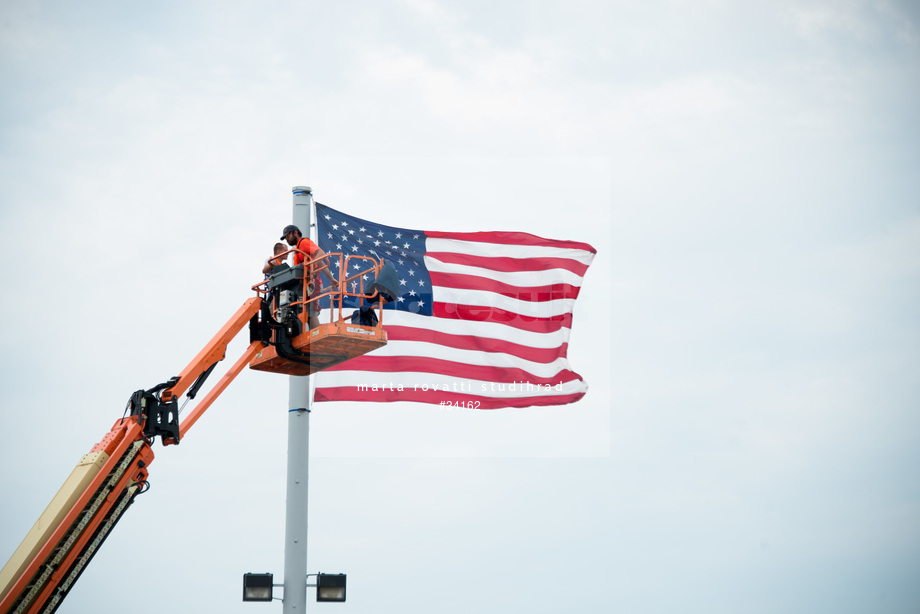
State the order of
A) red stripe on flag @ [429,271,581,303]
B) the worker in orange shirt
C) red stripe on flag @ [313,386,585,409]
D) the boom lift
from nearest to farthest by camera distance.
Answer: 1. the boom lift
2. the worker in orange shirt
3. red stripe on flag @ [313,386,585,409]
4. red stripe on flag @ [429,271,581,303]

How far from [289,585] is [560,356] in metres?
8.27

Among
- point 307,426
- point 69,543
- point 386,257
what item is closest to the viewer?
point 69,543

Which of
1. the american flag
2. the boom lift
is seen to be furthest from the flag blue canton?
the boom lift

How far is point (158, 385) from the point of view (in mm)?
16047

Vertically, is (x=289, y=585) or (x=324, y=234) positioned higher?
(x=324, y=234)

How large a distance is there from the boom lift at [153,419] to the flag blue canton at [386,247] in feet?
9.25

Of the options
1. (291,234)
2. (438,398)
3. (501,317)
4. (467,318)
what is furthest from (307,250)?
(501,317)

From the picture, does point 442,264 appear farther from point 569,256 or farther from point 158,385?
point 158,385

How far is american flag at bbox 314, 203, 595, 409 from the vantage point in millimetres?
20609

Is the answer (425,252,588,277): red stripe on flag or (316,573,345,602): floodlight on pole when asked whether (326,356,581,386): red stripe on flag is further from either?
(316,573,345,602): floodlight on pole

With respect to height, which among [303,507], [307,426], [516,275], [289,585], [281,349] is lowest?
[289,585]

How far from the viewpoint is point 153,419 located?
15867 millimetres

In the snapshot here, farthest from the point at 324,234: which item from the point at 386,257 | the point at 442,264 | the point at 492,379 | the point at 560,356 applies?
the point at 560,356

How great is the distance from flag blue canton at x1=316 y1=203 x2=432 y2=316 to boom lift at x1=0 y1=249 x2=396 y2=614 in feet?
9.25
